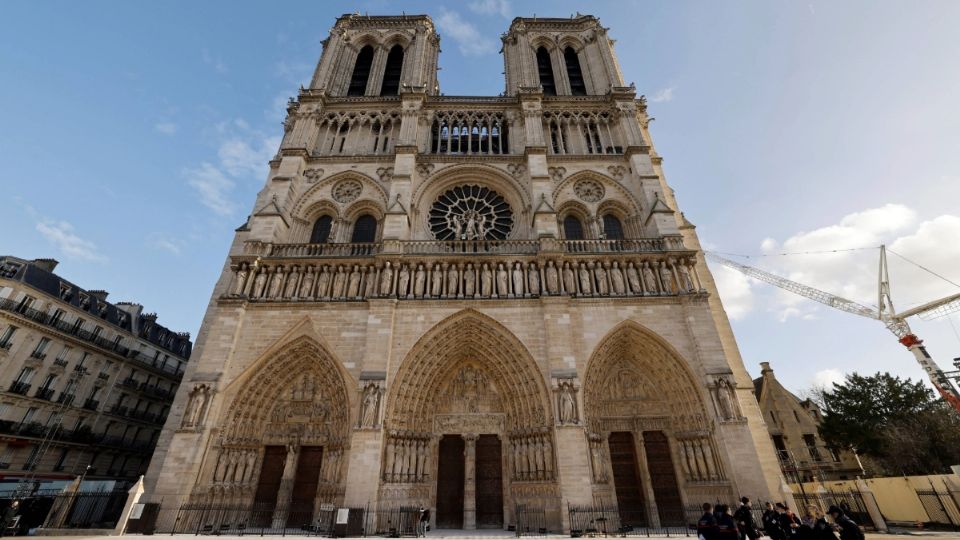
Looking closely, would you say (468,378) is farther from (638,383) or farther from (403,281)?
(638,383)

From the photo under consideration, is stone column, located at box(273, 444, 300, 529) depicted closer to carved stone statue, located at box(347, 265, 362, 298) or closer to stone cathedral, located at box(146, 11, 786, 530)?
stone cathedral, located at box(146, 11, 786, 530)

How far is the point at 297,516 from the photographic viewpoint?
10734 millimetres

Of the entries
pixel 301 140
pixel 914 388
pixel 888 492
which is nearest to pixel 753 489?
pixel 888 492

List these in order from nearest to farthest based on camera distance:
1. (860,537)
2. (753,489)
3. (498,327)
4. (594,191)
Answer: (860,537) → (753,489) → (498,327) → (594,191)

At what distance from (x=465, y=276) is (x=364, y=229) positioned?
5174mm

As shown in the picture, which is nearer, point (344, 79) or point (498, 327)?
point (498, 327)

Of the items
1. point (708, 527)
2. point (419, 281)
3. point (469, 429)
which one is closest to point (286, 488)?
point (469, 429)

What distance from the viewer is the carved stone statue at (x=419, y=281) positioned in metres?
12.5

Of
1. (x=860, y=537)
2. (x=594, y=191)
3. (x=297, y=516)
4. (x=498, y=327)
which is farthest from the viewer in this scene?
(x=594, y=191)

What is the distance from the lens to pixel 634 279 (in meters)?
12.8

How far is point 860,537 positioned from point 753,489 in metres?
5.95

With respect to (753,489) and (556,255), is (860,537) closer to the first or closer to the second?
(753,489)

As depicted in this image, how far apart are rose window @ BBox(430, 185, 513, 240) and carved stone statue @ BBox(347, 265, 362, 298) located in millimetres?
3615

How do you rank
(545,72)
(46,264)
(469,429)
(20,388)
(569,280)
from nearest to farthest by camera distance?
(469,429) → (569,280) → (20,388) → (46,264) → (545,72)
